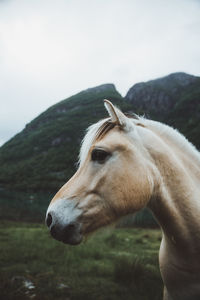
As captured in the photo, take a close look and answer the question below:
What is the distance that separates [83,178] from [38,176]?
417ft

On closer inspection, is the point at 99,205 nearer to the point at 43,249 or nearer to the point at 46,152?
the point at 43,249

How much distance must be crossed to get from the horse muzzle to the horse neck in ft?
3.00

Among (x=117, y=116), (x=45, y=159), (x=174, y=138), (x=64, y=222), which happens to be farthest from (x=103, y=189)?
(x=45, y=159)

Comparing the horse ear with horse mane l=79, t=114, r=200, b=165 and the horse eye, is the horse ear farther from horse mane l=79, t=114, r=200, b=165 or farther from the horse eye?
the horse eye

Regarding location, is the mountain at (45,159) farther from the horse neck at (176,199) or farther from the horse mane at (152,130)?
the horse neck at (176,199)

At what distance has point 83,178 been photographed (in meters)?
2.14

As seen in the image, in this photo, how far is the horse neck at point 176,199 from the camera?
2.21 m

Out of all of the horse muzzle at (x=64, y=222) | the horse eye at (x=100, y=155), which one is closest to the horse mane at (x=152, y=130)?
the horse eye at (x=100, y=155)

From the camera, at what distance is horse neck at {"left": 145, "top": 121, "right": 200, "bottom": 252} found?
2.21 m

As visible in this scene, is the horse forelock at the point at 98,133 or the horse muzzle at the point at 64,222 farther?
the horse forelock at the point at 98,133

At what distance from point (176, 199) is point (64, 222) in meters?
1.27

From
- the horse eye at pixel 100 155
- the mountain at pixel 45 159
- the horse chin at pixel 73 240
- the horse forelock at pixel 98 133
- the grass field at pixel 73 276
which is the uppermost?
the horse forelock at pixel 98 133

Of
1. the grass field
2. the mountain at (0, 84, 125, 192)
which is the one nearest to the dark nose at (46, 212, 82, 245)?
the grass field

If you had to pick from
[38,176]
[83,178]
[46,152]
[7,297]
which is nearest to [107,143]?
[83,178]
